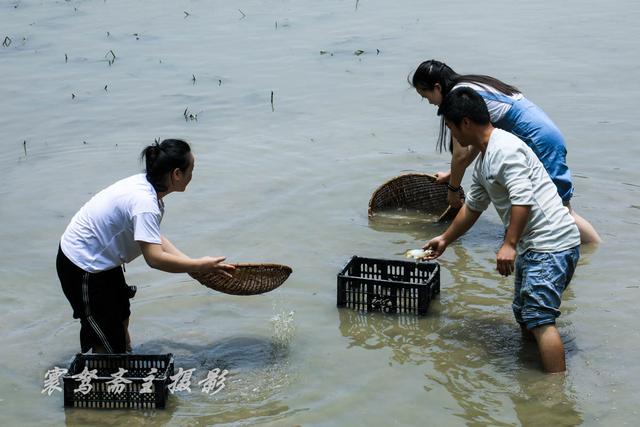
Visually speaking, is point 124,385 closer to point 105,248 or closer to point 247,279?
point 105,248

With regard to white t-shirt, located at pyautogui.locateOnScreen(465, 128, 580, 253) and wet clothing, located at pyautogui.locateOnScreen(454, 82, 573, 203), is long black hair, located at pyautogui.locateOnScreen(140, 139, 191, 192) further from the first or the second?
wet clothing, located at pyautogui.locateOnScreen(454, 82, 573, 203)

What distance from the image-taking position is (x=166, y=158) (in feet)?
16.4

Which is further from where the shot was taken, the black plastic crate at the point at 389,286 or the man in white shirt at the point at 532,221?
the black plastic crate at the point at 389,286

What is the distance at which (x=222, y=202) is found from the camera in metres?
8.29

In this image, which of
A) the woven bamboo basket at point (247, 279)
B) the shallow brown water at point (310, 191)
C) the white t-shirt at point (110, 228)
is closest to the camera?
the white t-shirt at point (110, 228)

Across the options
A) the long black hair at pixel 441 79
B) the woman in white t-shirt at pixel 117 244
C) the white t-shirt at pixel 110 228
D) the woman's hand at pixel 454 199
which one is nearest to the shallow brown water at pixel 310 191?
the woman's hand at pixel 454 199

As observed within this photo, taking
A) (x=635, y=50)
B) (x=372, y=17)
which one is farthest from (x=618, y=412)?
(x=372, y=17)

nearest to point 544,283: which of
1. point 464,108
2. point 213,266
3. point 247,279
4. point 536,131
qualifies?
point 464,108

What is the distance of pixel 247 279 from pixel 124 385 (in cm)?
93

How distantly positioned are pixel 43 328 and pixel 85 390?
123 cm

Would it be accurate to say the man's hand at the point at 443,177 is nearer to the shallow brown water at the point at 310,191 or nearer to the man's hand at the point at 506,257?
the shallow brown water at the point at 310,191

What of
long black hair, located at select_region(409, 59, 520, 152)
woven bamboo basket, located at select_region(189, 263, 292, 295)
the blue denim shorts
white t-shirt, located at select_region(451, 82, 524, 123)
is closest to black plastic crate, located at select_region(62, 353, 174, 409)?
woven bamboo basket, located at select_region(189, 263, 292, 295)

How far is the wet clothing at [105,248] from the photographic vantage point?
16.4ft

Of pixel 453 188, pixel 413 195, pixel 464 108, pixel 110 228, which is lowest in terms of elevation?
pixel 413 195
